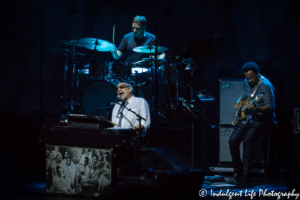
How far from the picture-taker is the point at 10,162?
7117mm

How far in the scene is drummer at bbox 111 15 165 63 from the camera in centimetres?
779

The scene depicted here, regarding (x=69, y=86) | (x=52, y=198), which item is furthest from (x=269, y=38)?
(x=52, y=198)

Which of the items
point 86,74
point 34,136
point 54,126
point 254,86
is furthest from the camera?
point 86,74

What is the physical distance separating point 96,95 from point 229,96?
2864 mm

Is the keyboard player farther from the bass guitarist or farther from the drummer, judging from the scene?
the drummer

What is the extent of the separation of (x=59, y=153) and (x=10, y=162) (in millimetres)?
3167

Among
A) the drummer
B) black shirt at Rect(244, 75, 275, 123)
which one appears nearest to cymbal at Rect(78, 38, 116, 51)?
the drummer

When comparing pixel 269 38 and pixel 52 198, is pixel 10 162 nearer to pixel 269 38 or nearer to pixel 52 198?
pixel 52 198

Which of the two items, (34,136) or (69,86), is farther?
(69,86)

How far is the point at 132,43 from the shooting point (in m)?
8.11

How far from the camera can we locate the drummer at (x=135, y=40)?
25.6 ft

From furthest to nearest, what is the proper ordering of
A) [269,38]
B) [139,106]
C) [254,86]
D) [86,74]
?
1. [269,38]
2. [86,74]
3. [254,86]
4. [139,106]

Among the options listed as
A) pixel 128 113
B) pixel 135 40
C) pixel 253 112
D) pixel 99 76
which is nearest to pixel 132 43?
pixel 135 40

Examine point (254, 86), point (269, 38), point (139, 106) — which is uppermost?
point (269, 38)
